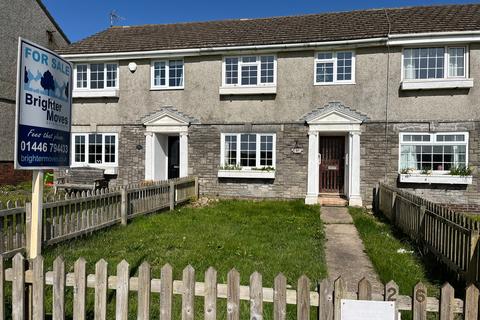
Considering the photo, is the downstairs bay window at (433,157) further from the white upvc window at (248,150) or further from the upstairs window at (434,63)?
the white upvc window at (248,150)

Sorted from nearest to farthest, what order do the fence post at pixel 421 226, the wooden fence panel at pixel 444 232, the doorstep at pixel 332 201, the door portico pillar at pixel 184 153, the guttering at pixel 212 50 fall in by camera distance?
the wooden fence panel at pixel 444 232 → the fence post at pixel 421 226 → the guttering at pixel 212 50 → the doorstep at pixel 332 201 → the door portico pillar at pixel 184 153

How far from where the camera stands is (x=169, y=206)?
1177 cm

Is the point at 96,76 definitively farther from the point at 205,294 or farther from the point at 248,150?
the point at 205,294

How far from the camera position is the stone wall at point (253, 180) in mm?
13477

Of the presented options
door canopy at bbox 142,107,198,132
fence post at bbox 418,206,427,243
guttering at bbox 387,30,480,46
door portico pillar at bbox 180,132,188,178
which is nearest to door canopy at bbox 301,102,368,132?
guttering at bbox 387,30,480,46

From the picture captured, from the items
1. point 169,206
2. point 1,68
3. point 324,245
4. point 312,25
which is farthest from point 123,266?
point 1,68

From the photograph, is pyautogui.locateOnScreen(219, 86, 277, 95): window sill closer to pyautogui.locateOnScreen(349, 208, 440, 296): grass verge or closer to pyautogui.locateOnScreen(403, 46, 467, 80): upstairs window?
pyautogui.locateOnScreen(403, 46, 467, 80): upstairs window

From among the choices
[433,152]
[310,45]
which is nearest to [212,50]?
[310,45]

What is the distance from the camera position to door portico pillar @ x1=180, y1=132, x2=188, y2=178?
14.5 m

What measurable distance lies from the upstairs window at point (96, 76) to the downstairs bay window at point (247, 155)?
5.29m

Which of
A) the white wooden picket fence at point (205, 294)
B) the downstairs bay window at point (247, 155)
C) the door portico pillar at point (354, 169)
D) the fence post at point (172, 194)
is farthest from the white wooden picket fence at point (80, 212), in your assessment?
the door portico pillar at point (354, 169)

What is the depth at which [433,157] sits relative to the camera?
1247cm

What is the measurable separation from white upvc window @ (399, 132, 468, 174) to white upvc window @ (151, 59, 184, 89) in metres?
8.38

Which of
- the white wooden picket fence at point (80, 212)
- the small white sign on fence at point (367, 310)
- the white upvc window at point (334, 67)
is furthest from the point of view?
the white upvc window at point (334, 67)
